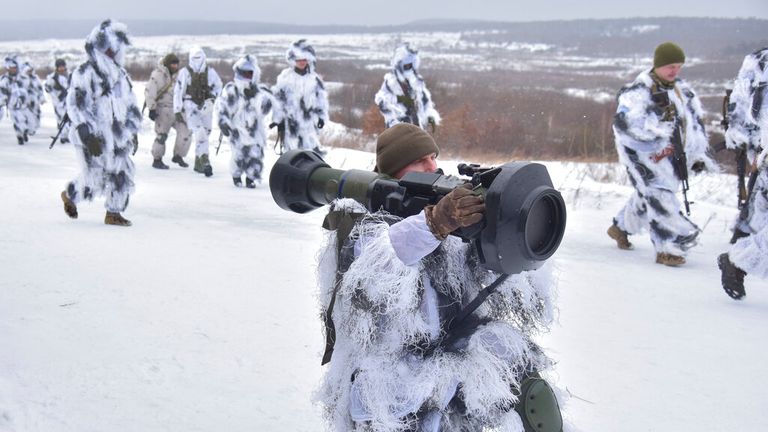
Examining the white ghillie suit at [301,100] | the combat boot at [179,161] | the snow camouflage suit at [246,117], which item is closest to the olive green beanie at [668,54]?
the white ghillie suit at [301,100]

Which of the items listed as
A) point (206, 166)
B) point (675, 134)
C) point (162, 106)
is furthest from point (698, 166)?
point (162, 106)

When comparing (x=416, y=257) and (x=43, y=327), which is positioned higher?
(x=416, y=257)

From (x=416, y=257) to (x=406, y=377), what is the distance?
35cm

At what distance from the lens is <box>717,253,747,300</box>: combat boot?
5227mm

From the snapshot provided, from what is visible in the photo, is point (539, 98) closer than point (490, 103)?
No

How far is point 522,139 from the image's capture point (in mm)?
26469

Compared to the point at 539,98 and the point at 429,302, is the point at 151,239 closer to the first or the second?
the point at 429,302

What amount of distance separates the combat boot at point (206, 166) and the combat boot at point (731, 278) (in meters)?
7.42

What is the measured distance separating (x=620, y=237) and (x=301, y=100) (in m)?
4.80

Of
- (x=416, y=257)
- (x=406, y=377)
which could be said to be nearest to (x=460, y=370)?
(x=406, y=377)

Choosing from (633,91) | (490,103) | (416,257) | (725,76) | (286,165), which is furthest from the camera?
(725,76)

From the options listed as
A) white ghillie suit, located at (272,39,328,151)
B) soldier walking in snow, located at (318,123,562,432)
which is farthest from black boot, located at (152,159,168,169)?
soldier walking in snow, located at (318,123,562,432)

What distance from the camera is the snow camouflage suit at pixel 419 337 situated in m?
2.08

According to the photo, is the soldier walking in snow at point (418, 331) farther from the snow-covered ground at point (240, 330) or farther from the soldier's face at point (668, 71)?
the soldier's face at point (668, 71)
